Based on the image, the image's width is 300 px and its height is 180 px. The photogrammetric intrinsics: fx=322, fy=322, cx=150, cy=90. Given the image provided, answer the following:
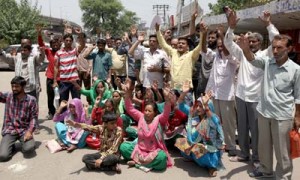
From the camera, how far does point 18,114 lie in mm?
5004

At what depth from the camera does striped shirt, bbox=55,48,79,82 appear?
638 cm

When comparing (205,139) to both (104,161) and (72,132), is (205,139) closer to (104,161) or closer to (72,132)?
(104,161)

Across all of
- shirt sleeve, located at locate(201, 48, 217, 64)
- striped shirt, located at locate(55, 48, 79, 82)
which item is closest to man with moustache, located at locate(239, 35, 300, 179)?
shirt sleeve, located at locate(201, 48, 217, 64)

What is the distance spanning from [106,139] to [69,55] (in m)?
2.53

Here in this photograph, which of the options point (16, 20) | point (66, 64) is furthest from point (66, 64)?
point (16, 20)

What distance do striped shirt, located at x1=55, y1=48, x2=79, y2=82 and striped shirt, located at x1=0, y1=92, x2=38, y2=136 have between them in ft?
4.67

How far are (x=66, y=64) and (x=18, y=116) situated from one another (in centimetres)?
170

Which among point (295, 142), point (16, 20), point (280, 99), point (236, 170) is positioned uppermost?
point (16, 20)

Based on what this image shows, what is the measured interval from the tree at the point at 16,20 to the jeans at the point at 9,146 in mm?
21786

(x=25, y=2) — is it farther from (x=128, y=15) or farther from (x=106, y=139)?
(x=128, y=15)

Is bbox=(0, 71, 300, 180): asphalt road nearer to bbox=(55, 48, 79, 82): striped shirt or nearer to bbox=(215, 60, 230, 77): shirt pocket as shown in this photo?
bbox=(215, 60, 230, 77): shirt pocket

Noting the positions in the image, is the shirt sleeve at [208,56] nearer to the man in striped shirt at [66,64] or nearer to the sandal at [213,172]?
the sandal at [213,172]

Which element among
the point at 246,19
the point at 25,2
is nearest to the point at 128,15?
the point at 25,2

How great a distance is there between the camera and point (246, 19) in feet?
45.9
